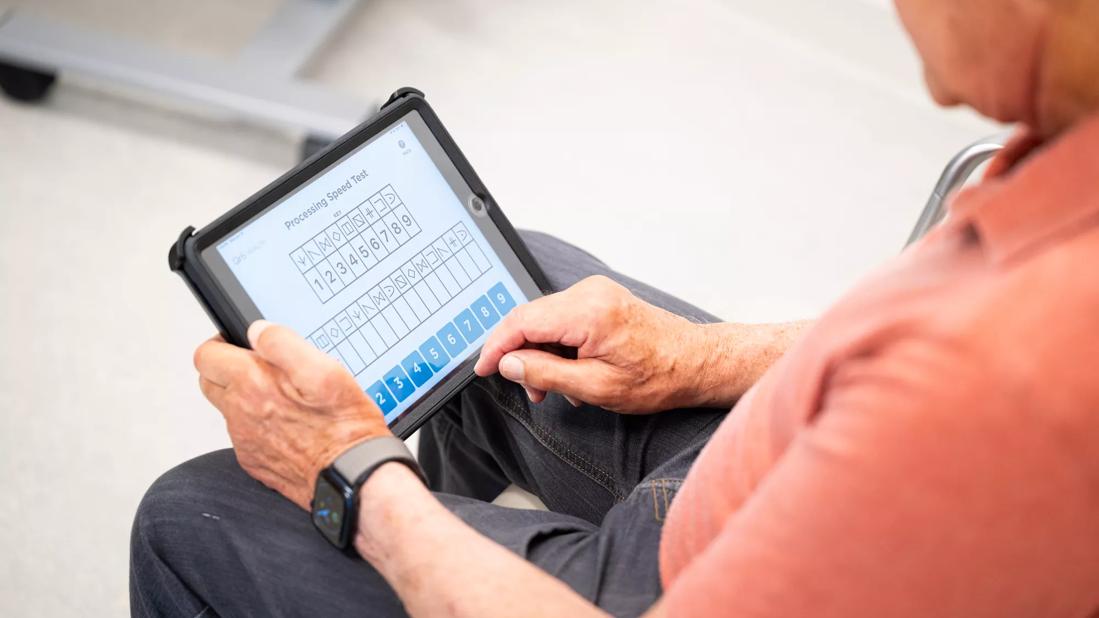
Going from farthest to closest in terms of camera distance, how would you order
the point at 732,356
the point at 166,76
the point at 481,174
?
the point at 481,174
the point at 166,76
the point at 732,356

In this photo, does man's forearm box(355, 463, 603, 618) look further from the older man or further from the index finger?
the index finger

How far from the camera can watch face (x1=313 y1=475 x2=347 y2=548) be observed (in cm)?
80

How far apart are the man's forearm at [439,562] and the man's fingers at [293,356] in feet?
0.29

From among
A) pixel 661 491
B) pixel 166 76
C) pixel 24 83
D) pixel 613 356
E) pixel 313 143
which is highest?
pixel 24 83

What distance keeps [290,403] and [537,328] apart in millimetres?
230

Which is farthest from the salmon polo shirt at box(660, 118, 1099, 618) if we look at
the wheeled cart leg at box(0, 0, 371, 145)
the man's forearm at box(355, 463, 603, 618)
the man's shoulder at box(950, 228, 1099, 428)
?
the wheeled cart leg at box(0, 0, 371, 145)

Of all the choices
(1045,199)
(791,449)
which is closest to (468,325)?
(791,449)

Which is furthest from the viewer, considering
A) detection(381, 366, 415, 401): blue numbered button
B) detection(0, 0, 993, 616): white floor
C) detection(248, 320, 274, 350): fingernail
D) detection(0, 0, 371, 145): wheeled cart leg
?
detection(0, 0, 371, 145): wheeled cart leg

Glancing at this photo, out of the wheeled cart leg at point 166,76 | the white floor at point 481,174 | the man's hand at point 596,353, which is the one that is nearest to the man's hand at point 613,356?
the man's hand at point 596,353

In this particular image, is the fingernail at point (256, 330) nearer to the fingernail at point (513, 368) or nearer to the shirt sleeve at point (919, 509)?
the fingernail at point (513, 368)

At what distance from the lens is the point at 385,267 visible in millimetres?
958

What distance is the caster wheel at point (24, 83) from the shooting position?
178 cm

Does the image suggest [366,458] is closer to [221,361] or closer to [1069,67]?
[221,361]

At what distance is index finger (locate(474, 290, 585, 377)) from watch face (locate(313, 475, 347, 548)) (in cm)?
20
